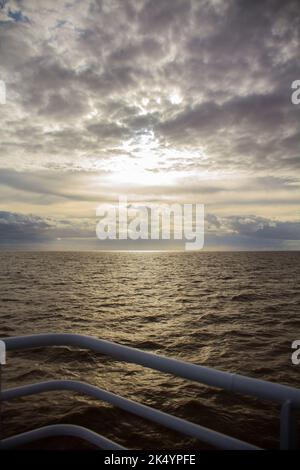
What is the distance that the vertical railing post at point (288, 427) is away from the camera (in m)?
1.78

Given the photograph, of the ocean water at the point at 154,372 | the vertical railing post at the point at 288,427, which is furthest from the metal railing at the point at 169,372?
the ocean water at the point at 154,372

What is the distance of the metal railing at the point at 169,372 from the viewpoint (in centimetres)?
181

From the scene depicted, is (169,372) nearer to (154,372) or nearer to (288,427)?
(288,427)

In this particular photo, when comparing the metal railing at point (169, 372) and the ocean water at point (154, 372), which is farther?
the ocean water at point (154, 372)

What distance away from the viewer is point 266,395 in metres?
1.83

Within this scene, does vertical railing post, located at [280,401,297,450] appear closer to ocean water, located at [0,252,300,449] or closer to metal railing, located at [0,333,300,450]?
metal railing, located at [0,333,300,450]

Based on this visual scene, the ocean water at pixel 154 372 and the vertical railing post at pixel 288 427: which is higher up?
the vertical railing post at pixel 288 427

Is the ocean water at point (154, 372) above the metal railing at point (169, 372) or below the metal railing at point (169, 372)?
below

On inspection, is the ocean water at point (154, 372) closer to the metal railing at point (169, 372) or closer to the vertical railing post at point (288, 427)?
the metal railing at point (169, 372)

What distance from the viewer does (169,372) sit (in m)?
2.18

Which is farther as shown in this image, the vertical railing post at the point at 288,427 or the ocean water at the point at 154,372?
the ocean water at the point at 154,372

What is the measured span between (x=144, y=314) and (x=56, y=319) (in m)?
5.96

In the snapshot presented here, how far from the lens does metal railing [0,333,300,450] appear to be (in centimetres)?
181
